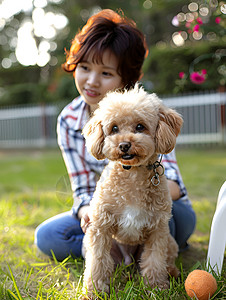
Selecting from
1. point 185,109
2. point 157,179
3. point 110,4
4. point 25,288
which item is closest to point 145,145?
point 157,179

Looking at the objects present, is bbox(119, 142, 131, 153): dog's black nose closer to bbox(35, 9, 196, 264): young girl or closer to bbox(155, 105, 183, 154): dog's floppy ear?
bbox(155, 105, 183, 154): dog's floppy ear

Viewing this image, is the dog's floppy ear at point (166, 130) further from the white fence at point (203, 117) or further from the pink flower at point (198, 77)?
the white fence at point (203, 117)

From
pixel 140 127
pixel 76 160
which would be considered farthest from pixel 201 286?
pixel 76 160

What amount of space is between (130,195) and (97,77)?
2.97ft

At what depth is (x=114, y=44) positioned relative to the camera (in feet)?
7.55

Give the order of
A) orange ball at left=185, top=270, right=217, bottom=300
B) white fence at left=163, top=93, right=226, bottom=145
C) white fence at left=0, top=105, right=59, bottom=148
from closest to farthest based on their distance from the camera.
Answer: orange ball at left=185, top=270, right=217, bottom=300, white fence at left=163, top=93, right=226, bottom=145, white fence at left=0, top=105, right=59, bottom=148

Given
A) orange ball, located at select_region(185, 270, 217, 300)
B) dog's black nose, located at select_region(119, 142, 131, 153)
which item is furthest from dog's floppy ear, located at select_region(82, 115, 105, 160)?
orange ball, located at select_region(185, 270, 217, 300)

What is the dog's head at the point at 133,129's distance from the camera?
1655mm

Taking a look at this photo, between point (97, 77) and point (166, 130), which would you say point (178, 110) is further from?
point (166, 130)

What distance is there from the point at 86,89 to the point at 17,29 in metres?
21.8

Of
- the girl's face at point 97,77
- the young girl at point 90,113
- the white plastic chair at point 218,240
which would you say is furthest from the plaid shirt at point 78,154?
the white plastic chair at point 218,240

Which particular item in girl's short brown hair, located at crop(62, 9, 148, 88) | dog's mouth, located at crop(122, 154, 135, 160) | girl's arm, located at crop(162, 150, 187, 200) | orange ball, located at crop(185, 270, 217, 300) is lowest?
orange ball, located at crop(185, 270, 217, 300)

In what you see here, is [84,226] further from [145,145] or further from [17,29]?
[17,29]

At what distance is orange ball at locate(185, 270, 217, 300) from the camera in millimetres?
1603
